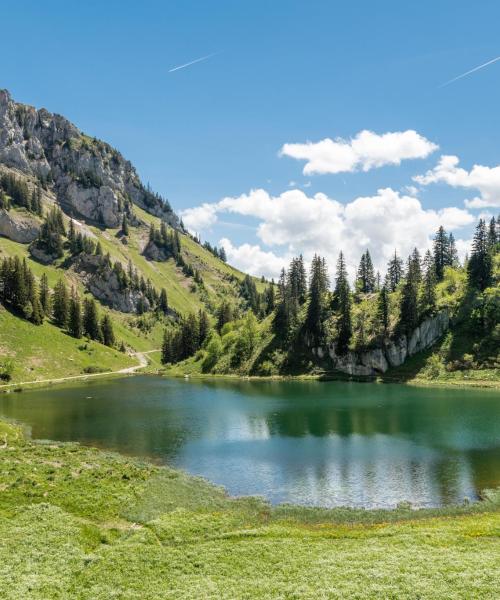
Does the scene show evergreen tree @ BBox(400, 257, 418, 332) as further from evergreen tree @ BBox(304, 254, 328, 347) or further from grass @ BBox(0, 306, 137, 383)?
grass @ BBox(0, 306, 137, 383)

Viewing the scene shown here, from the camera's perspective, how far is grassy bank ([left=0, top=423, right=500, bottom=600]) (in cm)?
2383

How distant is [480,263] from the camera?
5704 inches

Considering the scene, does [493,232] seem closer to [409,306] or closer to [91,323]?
[409,306]

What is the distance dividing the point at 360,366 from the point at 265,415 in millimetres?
66079

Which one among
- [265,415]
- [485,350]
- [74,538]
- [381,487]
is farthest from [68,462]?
[485,350]

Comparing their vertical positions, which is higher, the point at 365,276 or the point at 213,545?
the point at 365,276

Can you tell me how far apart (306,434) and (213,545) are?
3989cm

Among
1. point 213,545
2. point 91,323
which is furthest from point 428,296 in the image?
point 91,323

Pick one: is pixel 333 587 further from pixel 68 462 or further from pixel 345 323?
pixel 345 323

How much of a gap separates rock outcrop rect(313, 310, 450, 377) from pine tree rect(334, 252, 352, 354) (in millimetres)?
8010

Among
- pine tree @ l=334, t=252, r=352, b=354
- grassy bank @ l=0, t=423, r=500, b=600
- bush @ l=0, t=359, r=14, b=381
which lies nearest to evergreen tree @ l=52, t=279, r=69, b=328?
bush @ l=0, t=359, r=14, b=381

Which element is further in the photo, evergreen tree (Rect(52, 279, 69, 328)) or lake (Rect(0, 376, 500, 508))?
evergreen tree (Rect(52, 279, 69, 328))

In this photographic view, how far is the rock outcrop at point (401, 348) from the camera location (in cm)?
13962

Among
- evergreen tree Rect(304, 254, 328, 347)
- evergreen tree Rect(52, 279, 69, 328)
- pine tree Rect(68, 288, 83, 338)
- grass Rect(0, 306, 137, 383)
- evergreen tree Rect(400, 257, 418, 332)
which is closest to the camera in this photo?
evergreen tree Rect(400, 257, 418, 332)
